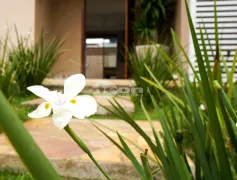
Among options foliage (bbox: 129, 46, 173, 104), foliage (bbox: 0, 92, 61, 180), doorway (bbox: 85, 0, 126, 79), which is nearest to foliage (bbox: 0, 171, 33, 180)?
foliage (bbox: 0, 92, 61, 180)

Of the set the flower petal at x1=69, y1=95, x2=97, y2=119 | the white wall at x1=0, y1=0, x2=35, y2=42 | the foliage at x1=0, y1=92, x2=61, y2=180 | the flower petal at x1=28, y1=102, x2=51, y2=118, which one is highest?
the white wall at x1=0, y1=0, x2=35, y2=42

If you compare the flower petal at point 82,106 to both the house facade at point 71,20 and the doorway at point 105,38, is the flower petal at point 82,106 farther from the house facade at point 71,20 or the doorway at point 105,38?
the doorway at point 105,38

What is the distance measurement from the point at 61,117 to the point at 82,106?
0.10 feet

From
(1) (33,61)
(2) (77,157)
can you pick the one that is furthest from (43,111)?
(1) (33,61)

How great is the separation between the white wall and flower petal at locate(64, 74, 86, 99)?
553cm

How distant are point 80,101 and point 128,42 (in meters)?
6.72

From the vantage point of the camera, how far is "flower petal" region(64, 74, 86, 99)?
0.38 metres

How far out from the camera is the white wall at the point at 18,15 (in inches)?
224

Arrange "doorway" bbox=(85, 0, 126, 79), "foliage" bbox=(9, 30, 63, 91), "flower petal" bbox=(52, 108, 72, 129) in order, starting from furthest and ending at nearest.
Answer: "doorway" bbox=(85, 0, 126, 79) → "foliage" bbox=(9, 30, 63, 91) → "flower petal" bbox=(52, 108, 72, 129)

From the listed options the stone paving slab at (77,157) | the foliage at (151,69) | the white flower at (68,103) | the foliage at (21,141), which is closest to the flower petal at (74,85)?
the white flower at (68,103)

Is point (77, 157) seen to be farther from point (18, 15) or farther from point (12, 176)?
point (18, 15)

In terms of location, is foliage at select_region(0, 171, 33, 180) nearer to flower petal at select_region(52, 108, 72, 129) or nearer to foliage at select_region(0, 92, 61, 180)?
flower petal at select_region(52, 108, 72, 129)

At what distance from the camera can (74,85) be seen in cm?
39

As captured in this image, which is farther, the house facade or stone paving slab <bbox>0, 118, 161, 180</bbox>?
the house facade
